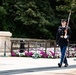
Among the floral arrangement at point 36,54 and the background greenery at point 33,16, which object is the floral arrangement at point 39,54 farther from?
the background greenery at point 33,16

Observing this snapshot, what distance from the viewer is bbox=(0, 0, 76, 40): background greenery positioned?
108 feet

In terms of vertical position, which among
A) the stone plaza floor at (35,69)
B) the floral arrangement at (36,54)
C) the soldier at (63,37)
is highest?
the soldier at (63,37)

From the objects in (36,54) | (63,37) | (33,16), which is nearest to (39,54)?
(36,54)

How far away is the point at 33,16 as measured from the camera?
107 feet

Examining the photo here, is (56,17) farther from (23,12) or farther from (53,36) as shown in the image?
(23,12)

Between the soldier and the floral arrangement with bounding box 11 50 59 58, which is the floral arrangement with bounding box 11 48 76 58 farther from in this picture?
the soldier

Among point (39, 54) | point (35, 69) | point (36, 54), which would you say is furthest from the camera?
point (39, 54)

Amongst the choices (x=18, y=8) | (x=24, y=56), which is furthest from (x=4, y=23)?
(x=24, y=56)

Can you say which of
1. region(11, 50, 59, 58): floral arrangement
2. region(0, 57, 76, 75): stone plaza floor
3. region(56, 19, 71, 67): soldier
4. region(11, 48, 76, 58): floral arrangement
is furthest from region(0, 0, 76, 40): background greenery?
region(56, 19, 71, 67): soldier

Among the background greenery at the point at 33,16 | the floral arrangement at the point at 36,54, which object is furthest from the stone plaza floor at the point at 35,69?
the background greenery at the point at 33,16

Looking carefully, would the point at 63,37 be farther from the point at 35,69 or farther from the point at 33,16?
the point at 33,16

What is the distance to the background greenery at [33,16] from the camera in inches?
1292

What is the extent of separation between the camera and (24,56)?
21016mm

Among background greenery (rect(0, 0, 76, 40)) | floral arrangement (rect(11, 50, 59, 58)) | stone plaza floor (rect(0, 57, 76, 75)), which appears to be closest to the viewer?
stone plaza floor (rect(0, 57, 76, 75))
